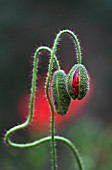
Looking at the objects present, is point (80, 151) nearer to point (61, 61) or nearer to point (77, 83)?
point (77, 83)

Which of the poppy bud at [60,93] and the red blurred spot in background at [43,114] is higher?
the red blurred spot in background at [43,114]

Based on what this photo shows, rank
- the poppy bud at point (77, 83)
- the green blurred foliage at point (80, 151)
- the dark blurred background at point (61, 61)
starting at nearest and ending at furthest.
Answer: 1. the poppy bud at point (77, 83)
2. the green blurred foliage at point (80, 151)
3. the dark blurred background at point (61, 61)

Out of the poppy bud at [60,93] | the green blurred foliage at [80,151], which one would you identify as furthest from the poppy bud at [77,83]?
the green blurred foliage at [80,151]

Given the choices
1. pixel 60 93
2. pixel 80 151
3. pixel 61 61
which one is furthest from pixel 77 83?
pixel 61 61

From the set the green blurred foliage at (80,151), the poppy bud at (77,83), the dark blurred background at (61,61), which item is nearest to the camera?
the poppy bud at (77,83)

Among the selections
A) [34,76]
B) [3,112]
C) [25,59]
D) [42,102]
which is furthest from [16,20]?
[34,76]

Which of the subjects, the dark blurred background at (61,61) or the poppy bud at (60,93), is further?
the dark blurred background at (61,61)

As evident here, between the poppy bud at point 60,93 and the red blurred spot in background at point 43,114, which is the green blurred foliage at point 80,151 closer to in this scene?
the red blurred spot in background at point 43,114

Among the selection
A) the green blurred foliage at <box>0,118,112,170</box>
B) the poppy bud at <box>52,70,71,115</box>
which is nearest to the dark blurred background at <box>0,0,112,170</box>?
the green blurred foliage at <box>0,118,112,170</box>
